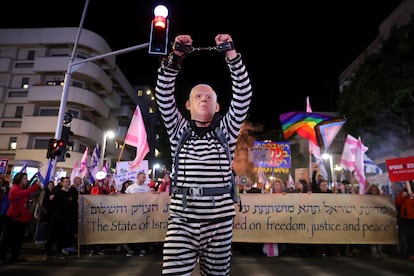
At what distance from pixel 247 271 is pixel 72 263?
4016 mm

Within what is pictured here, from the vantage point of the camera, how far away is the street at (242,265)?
7.14 meters

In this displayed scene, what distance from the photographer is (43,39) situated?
36719 mm

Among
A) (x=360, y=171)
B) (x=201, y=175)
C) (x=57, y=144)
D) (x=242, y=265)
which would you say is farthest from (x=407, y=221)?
(x=57, y=144)

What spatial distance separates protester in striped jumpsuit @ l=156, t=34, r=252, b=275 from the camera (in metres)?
2.43

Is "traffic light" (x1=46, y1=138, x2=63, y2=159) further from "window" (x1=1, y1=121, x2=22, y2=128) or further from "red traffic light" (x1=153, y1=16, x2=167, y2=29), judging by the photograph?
"window" (x1=1, y1=121, x2=22, y2=128)

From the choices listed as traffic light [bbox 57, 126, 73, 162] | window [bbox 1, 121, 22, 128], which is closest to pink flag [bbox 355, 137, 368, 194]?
traffic light [bbox 57, 126, 73, 162]

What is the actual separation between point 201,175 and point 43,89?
122ft

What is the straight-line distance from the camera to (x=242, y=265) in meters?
8.01

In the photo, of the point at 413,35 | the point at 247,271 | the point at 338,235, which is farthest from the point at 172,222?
the point at 413,35

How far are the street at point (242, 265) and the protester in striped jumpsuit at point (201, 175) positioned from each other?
494cm

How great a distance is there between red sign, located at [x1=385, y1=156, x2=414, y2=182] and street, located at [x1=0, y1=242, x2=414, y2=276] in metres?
2.15

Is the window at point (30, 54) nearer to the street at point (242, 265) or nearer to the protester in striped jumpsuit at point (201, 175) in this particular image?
the street at point (242, 265)

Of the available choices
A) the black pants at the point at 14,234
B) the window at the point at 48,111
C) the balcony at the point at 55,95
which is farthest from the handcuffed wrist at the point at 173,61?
the window at the point at 48,111

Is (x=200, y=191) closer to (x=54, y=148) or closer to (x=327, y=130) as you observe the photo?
(x=54, y=148)
